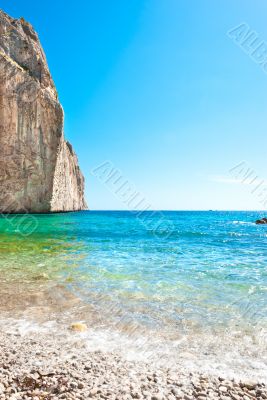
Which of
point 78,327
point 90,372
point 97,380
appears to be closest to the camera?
point 97,380

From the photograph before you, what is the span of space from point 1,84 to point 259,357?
178 ft

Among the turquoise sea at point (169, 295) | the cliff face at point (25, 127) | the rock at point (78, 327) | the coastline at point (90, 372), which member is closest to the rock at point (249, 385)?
the coastline at point (90, 372)

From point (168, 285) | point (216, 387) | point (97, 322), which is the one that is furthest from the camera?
point (168, 285)

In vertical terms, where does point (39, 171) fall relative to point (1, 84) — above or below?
below

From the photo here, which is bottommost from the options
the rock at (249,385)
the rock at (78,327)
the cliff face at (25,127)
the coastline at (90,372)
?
the rock at (78,327)

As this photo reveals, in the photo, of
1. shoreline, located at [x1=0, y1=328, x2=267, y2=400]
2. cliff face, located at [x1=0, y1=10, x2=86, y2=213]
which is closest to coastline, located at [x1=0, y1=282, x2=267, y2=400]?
shoreline, located at [x1=0, y1=328, x2=267, y2=400]

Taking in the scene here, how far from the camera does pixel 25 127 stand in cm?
5103

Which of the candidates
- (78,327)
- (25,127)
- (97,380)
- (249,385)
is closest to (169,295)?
(78,327)

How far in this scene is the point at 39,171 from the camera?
2100 inches

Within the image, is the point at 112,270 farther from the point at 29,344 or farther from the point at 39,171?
the point at 39,171

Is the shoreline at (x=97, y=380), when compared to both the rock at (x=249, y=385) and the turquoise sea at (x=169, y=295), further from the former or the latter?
the turquoise sea at (x=169, y=295)

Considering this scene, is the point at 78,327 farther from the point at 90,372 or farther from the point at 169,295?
the point at 169,295

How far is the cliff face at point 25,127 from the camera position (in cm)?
4925

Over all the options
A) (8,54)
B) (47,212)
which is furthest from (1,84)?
(47,212)
